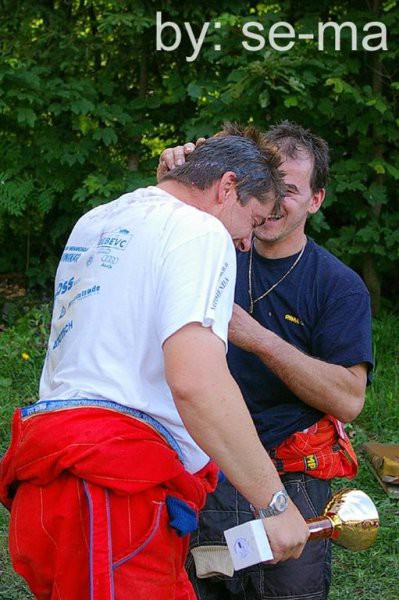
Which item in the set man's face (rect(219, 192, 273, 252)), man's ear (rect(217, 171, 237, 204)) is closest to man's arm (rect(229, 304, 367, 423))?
man's face (rect(219, 192, 273, 252))

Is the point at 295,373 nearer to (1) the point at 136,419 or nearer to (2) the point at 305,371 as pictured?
(2) the point at 305,371

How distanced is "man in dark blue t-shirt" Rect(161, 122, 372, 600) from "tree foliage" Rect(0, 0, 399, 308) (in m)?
3.10

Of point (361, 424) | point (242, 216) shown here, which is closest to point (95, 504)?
point (242, 216)

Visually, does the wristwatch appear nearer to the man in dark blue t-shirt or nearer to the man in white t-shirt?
the man in white t-shirt

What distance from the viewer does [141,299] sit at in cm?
229

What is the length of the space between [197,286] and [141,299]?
17 cm

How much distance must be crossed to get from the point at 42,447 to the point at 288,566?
47.4 inches

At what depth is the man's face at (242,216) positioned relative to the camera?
251cm

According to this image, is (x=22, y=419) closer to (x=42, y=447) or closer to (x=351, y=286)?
(x=42, y=447)

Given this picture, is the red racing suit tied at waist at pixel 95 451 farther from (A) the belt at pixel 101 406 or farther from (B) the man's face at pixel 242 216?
(B) the man's face at pixel 242 216

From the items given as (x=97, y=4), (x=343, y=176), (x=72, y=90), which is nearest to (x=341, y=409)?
(x=343, y=176)

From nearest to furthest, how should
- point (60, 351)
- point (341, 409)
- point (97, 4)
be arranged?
point (60, 351) → point (341, 409) → point (97, 4)

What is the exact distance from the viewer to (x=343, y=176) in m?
6.80

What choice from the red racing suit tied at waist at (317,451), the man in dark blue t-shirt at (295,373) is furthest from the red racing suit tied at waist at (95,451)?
the red racing suit tied at waist at (317,451)
